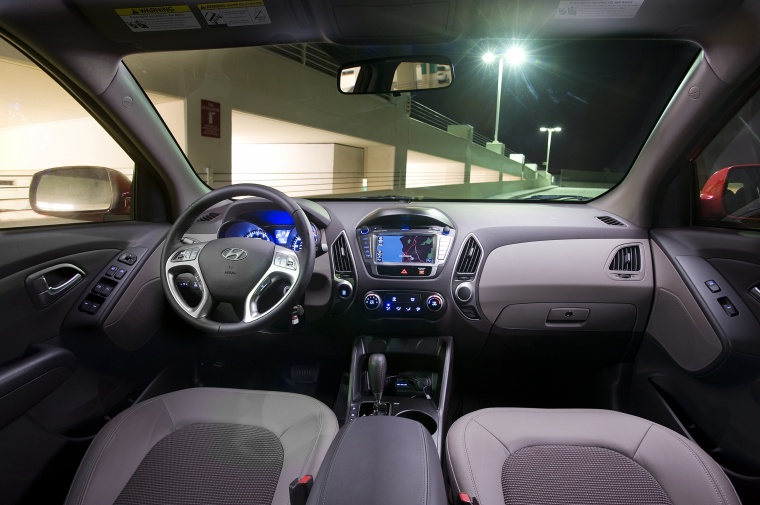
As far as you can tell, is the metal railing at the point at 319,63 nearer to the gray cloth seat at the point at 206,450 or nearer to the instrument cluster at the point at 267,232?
the instrument cluster at the point at 267,232

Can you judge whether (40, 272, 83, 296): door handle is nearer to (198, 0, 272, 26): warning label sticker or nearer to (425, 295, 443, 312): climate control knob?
(198, 0, 272, 26): warning label sticker

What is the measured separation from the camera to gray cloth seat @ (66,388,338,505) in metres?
1.40

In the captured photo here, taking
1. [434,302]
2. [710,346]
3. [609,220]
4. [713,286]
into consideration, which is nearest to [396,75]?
[434,302]

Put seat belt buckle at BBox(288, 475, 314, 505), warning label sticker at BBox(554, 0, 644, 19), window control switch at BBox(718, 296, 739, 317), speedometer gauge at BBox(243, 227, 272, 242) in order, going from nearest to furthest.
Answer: seat belt buckle at BBox(288, 475, 314, 505) < warning label sticker at BBox(554, 0, 644, 19) < window control switch at BBox(718, 296, 739, 317) < speedometer gauge at BBox(243, 227, 272, 242)

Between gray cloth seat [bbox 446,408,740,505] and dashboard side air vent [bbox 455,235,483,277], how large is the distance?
0.81 m

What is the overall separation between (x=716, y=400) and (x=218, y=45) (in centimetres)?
260

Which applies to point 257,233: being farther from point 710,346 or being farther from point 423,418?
point 710,346

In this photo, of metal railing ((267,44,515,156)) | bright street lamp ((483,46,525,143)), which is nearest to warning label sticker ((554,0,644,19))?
bright street lamp ((483,46,525,143))

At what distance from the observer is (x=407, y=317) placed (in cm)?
249

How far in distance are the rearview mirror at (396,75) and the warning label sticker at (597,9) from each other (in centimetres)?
59

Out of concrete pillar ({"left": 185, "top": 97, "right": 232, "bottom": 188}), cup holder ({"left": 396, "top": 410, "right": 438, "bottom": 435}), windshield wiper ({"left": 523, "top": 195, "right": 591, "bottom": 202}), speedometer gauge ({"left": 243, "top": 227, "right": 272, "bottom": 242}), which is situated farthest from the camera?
concrete pillar ({"left": 185, "top": 97, "right": 232, "bottom": 188})

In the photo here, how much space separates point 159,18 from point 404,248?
1.46 metres

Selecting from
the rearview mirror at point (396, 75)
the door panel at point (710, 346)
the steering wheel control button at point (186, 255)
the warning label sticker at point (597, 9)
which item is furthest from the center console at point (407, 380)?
the warning label sticker at point (597, 9)

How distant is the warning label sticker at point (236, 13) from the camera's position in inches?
68.4
